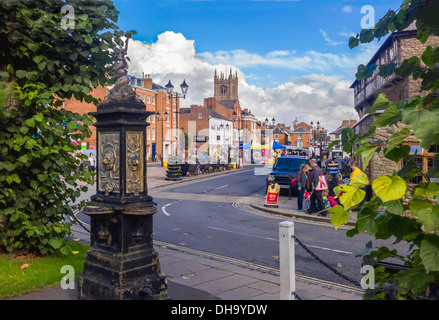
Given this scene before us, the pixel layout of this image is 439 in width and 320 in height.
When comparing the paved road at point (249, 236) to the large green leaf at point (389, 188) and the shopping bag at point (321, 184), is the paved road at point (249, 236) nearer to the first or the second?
the shopping bag at point (321, 184)

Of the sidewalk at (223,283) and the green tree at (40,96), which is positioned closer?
the sidewalk at (223,283)

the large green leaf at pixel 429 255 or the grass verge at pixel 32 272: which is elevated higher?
the large green leaf at pixel 429 255

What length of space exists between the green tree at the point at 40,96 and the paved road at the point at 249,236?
3.77 meters

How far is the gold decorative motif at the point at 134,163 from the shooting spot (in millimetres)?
5160

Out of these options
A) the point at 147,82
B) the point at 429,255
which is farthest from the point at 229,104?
the point at 429,255

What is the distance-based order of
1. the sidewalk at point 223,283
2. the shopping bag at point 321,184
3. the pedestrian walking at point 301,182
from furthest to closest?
the pedestrian walking at point 301,182 → the shopping bag at point 321,184 → the sidewalk at point 223,283

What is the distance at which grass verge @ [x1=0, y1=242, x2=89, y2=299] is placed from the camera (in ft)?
18.0

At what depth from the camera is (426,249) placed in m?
2.15

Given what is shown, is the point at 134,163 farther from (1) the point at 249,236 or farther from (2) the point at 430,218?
(1) the point at 249,236

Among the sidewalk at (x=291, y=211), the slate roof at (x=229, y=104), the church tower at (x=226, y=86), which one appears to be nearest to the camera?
the sidewalk at (x=291, y=211)

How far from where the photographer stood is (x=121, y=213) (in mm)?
5016

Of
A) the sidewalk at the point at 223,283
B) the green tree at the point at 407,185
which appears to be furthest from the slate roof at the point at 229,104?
the green tree at the point at 407,185
